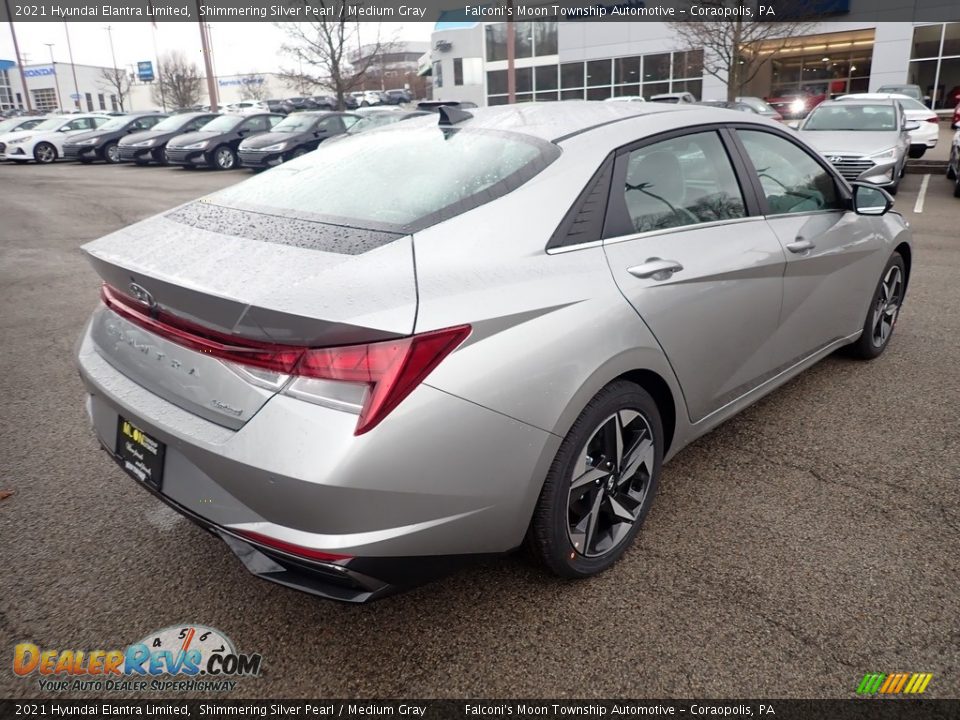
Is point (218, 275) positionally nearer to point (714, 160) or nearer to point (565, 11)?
point (714, 160)

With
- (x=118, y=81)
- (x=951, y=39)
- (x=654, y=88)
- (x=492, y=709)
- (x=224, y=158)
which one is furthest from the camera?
(x=118, y=81)

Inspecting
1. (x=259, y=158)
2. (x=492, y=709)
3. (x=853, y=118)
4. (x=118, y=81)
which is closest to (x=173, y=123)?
(x=259, y=158)

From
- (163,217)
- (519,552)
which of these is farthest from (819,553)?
(163,217)

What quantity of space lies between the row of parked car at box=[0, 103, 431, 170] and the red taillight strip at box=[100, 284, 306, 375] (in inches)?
487

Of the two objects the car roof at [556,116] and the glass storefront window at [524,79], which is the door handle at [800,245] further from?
the glass storefront window at [524,79]

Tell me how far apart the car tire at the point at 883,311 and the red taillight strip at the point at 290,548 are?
11.8 ft

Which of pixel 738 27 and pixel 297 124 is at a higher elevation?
pixel 738 27

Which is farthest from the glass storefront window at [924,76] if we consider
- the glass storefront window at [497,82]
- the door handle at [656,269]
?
the door handle at [656,269]

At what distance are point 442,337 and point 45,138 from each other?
26.6m

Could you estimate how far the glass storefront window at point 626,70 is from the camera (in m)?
36.9

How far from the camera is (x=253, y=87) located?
8625 centimetres

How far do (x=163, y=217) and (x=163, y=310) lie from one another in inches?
26.6

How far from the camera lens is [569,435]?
86.3 inches

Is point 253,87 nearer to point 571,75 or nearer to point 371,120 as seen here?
point 571,75
